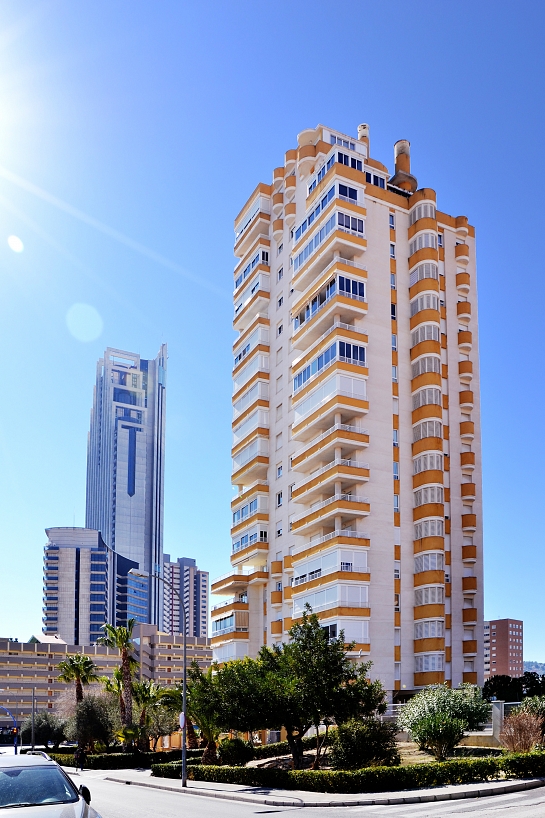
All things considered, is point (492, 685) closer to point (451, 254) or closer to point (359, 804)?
point (451, 254)

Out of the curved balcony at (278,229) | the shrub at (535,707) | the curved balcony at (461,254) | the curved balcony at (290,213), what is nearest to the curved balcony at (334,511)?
the shrub at (535,707)

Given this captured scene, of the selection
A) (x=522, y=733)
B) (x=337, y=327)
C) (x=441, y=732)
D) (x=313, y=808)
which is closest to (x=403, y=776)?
(x=313, y=808)

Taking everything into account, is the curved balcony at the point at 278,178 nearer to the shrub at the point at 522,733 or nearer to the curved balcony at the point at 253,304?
the curved balcony at the point at 253,304

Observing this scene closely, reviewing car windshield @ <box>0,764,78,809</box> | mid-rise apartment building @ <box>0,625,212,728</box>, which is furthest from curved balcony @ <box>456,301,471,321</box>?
mid-rise apartment building @ <box>0,625,212,728</box>

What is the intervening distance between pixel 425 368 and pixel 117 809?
137 ft

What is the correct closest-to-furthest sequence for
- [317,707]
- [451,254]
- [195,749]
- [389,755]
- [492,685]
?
[389,755] < [317,707] < [195,749] < [451,254] < [492,685]

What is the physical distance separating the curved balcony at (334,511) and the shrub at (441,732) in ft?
74.4

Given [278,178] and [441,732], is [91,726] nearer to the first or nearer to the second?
[441,732]

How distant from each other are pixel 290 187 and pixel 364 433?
2356 centimetres

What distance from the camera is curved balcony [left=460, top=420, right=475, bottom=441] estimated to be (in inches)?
2482

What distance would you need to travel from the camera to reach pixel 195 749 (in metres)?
51.6

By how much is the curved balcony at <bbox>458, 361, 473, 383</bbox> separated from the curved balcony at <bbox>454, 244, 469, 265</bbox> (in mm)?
8415

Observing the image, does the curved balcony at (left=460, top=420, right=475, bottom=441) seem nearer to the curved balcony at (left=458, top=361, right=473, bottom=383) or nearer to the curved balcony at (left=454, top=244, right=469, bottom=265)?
the curved balcony at (left=458, top=361, right=473, bottom=383)

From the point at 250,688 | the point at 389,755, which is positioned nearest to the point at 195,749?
the point at 250,688
